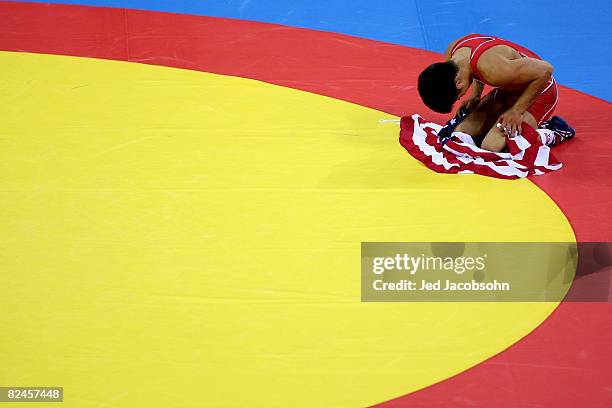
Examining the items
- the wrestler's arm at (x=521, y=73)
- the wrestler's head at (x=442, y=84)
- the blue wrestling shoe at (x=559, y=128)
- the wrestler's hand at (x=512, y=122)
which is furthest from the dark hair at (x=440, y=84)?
the blue wrestling shoe at (x=559, y=128)

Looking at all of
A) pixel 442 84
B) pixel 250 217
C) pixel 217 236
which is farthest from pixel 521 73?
pixel 217 236

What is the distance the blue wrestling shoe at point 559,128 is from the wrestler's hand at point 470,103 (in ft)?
1.21

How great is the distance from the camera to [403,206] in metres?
3.93

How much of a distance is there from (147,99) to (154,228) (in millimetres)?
1247

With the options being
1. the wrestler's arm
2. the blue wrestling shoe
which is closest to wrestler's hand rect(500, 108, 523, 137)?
the wrestler's arm

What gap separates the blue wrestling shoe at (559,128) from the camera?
448 centimetres

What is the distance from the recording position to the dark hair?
422 centimetres

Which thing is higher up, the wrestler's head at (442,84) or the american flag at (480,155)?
the wrestler's head at (442,84)

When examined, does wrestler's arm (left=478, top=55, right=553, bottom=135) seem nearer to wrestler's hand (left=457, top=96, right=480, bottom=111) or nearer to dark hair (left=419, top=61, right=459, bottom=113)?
dark hair (left=419, top=61, right=459, bottom=113)

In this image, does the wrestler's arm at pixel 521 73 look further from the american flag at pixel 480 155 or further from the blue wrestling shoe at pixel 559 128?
the blue wrestling shoe at pixel 559 128

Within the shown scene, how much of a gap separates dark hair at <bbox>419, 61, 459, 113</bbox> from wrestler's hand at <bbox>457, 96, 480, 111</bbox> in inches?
13.2

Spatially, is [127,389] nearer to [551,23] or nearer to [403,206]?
[403,206]

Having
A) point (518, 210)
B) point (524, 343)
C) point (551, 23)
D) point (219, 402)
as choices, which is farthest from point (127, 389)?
point (551, 23)

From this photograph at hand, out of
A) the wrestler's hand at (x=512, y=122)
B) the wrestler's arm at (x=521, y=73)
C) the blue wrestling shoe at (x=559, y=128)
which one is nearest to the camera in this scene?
the wrestler's arm at (x=521, y=73)
